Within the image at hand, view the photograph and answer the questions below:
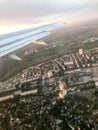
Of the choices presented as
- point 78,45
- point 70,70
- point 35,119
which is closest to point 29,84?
point 70,70

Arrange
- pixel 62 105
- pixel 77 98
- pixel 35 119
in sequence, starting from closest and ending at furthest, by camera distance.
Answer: pixel 35 119 → pixel 62 105 → pixel 77 98

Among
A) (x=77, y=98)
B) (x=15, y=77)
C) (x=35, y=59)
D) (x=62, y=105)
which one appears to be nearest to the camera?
(x=62, y=105)

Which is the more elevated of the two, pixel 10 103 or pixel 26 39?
pixel 26 39

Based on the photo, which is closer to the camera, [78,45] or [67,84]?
[67,84]

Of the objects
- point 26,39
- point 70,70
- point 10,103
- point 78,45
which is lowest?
point 78,45

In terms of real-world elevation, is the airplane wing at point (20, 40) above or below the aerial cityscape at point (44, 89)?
above

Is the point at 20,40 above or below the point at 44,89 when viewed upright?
above

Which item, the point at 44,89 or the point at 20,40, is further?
the point at 44,89

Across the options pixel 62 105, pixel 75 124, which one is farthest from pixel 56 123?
pixel 62 105

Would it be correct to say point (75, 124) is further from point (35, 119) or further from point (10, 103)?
point (10, 103)

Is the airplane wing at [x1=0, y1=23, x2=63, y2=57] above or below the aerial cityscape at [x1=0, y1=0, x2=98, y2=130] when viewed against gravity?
above
